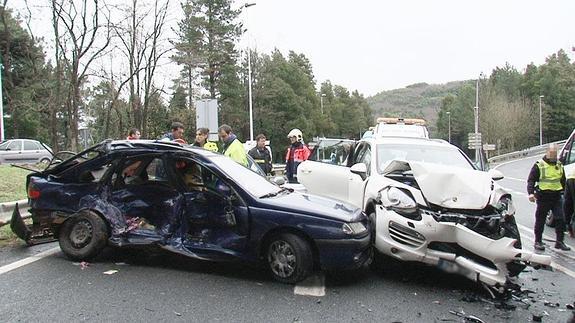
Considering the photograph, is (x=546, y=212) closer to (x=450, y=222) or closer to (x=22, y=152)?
(x=450, y=222)

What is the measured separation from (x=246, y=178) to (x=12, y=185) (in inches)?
318

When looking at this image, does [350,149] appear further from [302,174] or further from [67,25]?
[67,25]

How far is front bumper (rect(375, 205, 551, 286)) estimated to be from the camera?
503 cm

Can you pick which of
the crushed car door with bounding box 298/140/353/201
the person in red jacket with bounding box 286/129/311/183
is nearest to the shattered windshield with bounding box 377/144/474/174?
the crushed car door with bounding box 298/140/353/201

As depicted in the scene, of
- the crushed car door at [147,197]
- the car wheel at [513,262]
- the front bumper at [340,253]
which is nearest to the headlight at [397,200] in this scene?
the front bumper at [340,253]

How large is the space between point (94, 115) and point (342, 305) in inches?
2106

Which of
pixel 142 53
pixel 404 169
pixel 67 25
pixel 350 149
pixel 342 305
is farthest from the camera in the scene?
pixel 142 53

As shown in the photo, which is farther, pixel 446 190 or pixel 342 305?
pixel 446 190

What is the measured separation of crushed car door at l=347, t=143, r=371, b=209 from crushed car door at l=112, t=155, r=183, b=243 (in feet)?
8.71

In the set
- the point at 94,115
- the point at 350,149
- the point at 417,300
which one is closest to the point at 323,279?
the point at 417,300

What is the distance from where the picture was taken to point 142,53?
26062 mm

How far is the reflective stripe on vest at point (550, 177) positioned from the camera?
759 cm

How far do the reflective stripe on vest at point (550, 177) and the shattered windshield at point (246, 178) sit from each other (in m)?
4.24

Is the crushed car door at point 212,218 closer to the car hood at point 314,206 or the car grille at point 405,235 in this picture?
the car hood at point 314,206
